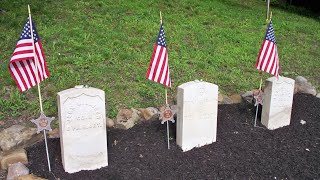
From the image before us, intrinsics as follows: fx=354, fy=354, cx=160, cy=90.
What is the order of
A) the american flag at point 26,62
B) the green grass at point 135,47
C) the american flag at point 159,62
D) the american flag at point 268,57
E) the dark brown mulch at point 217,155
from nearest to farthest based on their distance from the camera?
the american flag at point 26,62, the dark brown mulch at point 217,155, the american flag at point 159,62, the american flag at point 268,57, the green grass at point 135,47

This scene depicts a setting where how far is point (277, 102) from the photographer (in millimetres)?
4961

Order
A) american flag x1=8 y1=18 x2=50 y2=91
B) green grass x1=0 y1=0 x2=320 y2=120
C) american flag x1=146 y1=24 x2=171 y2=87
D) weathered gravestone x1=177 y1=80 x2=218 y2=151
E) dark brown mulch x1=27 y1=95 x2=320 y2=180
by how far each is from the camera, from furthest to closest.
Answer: green grass x1=0 y1=0 x2=320 y2=120 < weathered gravestone x1=177 y1=80 x2=218 y2=151 < american flag x1=146 y1=24 x2=171 y2=87 < dark brown mulch x1=27 y1=95 x2=320 y2=180 < american flag x1=8 y1=18 x2=50 y2=91

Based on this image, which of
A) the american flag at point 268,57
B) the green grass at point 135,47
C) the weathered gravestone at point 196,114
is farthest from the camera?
the green grass at point 135,47

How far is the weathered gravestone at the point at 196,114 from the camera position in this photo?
424cm

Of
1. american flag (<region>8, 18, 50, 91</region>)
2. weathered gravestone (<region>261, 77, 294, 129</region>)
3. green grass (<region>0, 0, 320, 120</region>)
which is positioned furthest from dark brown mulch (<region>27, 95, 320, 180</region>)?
american flag (<region>8, 18, 50, 91</region>)

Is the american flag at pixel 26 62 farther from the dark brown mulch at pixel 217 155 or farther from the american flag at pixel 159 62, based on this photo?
the american flag at pixel 159 62

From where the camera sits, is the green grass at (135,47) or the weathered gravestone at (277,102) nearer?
the weathered gravestone at (277,102)

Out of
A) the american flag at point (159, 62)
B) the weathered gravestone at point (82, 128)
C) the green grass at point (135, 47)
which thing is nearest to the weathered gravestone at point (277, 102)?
the green grass at point (135, 47)

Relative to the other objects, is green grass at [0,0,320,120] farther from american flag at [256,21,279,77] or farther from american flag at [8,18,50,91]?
american flag at [256,21,279,77]

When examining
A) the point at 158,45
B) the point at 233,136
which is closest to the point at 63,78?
the point at 158,45

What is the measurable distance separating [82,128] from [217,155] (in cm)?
168

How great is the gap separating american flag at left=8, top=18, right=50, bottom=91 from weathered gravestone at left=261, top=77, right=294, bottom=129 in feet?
9.75

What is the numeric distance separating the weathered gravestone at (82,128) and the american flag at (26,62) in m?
0.42

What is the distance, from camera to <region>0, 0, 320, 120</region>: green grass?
Result: 5559mm
